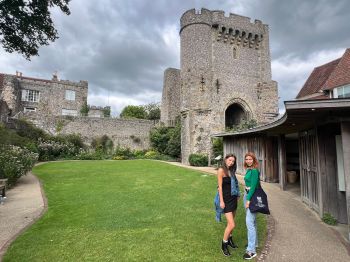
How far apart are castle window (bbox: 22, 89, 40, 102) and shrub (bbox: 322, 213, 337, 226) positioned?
3437 centimetres

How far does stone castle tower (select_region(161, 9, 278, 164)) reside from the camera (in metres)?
21.1

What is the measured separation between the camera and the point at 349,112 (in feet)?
15.5

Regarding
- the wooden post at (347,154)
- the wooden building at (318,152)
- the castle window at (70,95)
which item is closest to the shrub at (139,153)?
the castle window at (70,95)

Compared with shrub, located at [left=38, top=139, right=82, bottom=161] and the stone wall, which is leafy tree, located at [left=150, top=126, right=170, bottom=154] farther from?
shrub, located at [left=38, top=139, right=82, bottom=161]

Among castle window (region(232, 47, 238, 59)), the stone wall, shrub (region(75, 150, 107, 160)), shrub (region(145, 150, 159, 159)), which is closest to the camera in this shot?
castle window (region(232, 47, 238, 59))

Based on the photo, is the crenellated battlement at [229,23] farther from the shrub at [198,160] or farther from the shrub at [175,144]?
the shrub at [198,160]

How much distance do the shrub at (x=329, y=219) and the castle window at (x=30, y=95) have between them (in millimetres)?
34374

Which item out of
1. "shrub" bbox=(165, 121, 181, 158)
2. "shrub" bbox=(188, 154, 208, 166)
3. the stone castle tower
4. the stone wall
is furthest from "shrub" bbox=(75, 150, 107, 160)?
"shrub" bbox=(188, 154, 208, 166)

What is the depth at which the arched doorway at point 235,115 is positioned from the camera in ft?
78.7

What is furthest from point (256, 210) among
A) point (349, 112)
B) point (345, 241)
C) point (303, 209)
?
point (303, 209)

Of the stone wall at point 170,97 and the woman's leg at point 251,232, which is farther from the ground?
the stone wall at point 170,97

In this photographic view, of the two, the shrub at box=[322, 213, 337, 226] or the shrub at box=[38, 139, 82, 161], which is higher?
the shrub at box=[38, 139, 82, 161]

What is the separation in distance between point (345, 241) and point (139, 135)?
85.0ft

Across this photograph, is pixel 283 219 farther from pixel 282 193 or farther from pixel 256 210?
pixel 282 193
